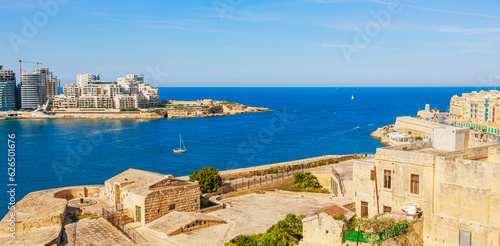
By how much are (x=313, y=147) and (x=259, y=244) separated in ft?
177

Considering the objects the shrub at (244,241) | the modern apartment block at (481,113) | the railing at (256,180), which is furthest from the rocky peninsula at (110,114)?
the shrub at (244,241)

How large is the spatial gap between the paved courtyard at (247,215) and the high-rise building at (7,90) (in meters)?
139

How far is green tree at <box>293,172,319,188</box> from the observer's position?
92.8ft

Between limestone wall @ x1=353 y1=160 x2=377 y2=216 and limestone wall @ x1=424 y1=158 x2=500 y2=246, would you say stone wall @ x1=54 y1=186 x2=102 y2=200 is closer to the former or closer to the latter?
limestone wall @ x1=353 y1=160 x2=377 y2=216

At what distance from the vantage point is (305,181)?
28.5 metres

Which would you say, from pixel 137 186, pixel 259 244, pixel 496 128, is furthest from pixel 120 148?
pixel 496 128

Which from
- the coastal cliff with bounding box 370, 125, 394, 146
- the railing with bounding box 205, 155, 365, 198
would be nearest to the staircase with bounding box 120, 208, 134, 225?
the railing with bounding box 205, 155, 365, 198

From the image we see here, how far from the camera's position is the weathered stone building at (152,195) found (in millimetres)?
19859

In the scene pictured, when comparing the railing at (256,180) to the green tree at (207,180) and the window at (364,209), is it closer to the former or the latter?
the green tree at (207,180)

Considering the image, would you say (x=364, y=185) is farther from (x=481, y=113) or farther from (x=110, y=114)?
(x=110, y=114)

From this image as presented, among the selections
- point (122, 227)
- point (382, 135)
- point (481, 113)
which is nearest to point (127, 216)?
point (122, 227)

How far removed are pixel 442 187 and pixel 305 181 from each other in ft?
47.8

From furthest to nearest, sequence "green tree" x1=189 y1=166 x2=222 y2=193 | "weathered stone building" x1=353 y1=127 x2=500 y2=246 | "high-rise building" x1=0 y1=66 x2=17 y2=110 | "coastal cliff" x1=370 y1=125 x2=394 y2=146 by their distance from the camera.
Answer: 1. "high-rise building" x1=0 y1=66 x2=17 y2=110
2. "coastal cliff" x1=370 y1=125 x2=394 y2=146
3. "green tree" x1=189 y1=166 x2=222 y2=193
4. "weathered stone building" x1=353 y1=127 x2=500 y2=246

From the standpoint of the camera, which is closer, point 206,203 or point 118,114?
point 206,203
